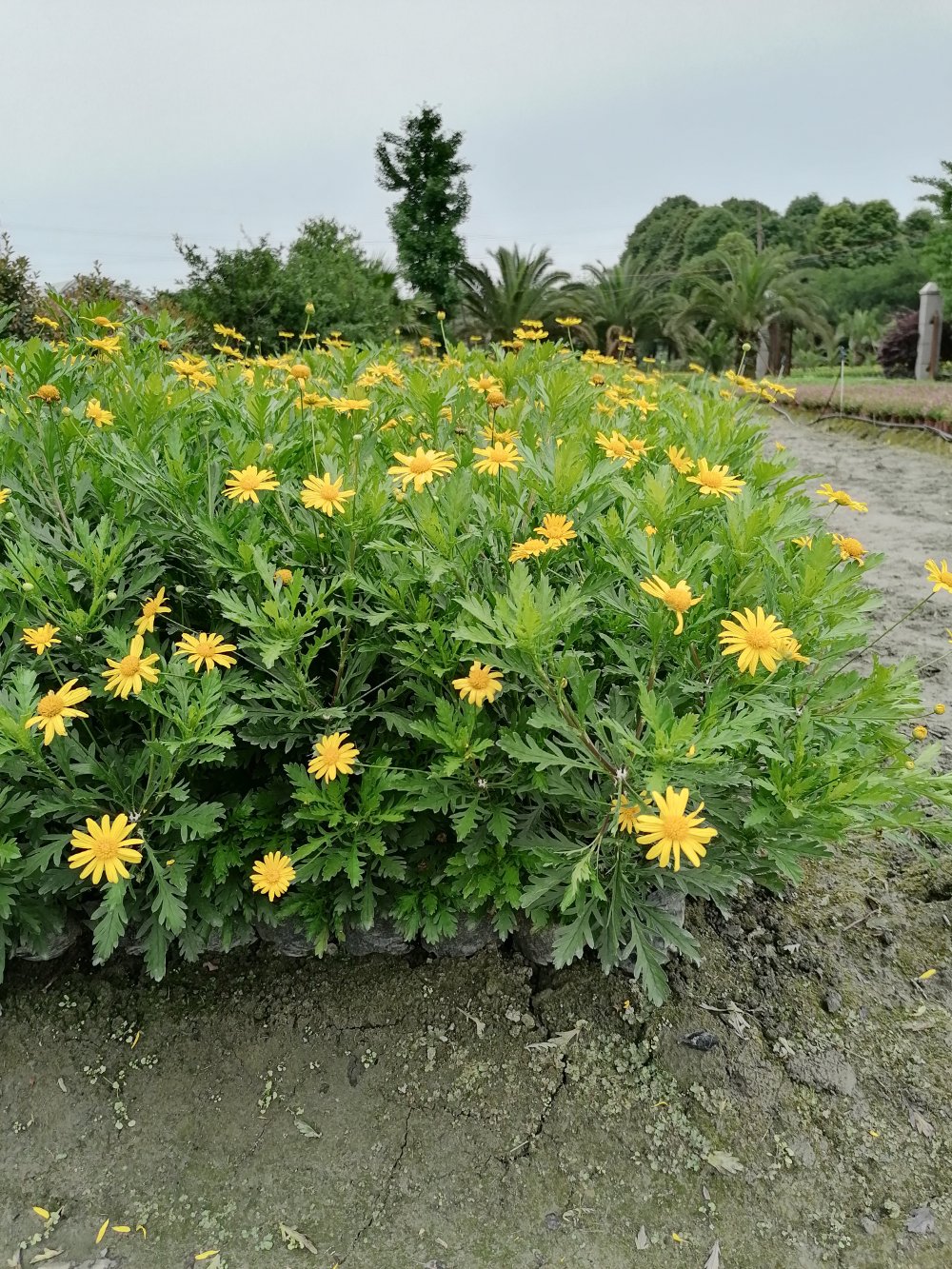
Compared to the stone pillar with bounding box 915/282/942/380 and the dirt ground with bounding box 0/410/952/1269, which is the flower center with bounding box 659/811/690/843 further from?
the stone pillar with bounding box 915/282/942/380

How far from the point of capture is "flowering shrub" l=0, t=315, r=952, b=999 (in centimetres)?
158

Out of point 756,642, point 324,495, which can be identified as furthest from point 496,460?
point 756,642

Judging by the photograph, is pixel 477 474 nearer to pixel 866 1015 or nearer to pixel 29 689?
pixel 29 689

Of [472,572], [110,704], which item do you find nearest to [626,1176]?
[472,572]

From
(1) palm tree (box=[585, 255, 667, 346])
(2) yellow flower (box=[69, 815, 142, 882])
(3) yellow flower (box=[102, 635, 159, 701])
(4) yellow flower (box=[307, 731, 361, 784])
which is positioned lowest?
(2) yellow flower (box=[69, 815, 142, 882])

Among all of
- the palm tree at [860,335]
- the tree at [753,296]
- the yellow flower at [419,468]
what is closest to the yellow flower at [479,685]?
the yellow flower at [419,468]

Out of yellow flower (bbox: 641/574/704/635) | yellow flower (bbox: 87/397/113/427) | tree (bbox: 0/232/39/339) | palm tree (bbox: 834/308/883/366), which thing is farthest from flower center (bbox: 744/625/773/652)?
palm tree (bbox: 834/308/883/366)

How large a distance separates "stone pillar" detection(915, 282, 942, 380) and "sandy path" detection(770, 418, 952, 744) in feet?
39.2

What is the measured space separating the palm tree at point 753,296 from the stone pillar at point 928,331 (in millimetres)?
4849

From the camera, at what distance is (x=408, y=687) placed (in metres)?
1.89

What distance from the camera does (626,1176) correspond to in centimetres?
175

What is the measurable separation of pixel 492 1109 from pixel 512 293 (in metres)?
23.2

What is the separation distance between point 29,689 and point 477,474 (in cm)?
114

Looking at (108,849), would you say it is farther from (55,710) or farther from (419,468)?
(419,468)
